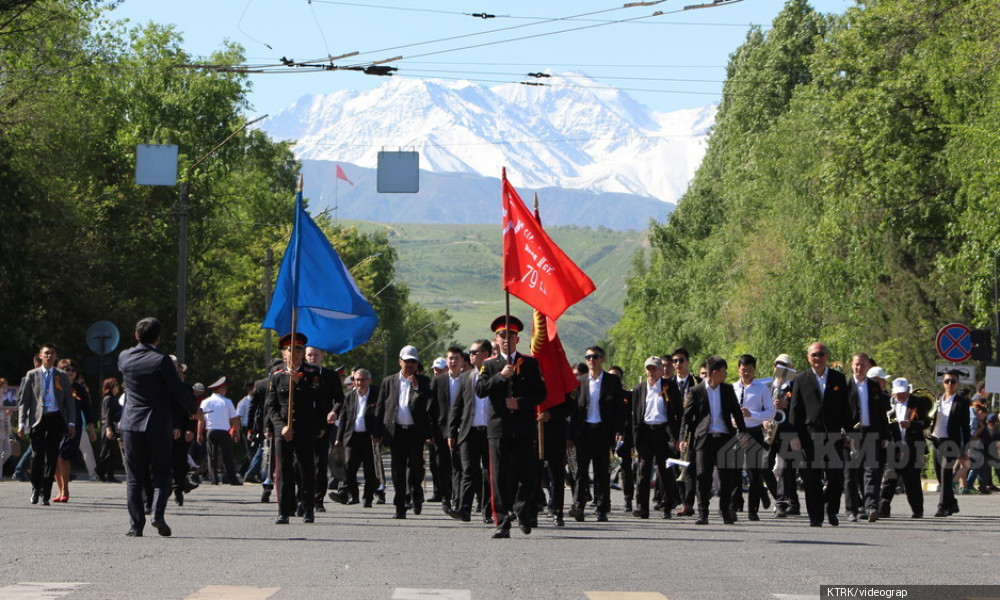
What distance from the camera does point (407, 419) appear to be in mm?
18484

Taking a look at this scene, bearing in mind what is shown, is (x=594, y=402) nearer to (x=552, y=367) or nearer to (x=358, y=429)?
(x=552, y=367)

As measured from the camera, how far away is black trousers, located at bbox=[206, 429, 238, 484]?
27.3m

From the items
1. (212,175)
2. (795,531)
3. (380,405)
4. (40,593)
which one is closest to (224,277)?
(212,175)

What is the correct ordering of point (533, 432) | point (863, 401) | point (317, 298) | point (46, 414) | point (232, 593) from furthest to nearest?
point (46, 414) → point (863, 401) → point (317, 298) → point (533, 432) → point (232, 593)

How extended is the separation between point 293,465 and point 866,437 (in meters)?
6.27

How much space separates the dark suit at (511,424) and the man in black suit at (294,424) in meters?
2.18

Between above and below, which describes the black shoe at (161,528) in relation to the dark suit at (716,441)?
below

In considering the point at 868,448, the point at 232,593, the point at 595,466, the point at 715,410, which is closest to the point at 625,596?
the point at 232,593

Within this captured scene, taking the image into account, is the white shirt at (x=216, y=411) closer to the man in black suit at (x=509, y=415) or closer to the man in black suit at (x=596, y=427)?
the man in black suit at (x=596, y=427)

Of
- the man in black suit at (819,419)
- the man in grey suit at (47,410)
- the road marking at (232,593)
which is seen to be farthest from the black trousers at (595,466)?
the road marking at (232,593)

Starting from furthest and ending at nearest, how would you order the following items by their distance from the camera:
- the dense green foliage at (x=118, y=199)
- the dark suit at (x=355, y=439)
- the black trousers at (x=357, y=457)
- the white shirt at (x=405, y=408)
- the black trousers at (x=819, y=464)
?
1. the dense green foliage at (x=118, y=199)
2. the dark suit at (x=355, y=439)
3. the black trousers at (x=357, y=457)
4. the white shirt at (x=405, y=408)
5. the black trousers at (x=819, y=464)

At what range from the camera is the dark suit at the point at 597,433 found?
58.0 ft

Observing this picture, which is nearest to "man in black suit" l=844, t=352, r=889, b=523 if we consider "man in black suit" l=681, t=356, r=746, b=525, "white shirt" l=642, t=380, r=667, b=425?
"man in black suit" l=681, t=356, r=746, b=525

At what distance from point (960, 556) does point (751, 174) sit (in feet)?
156
